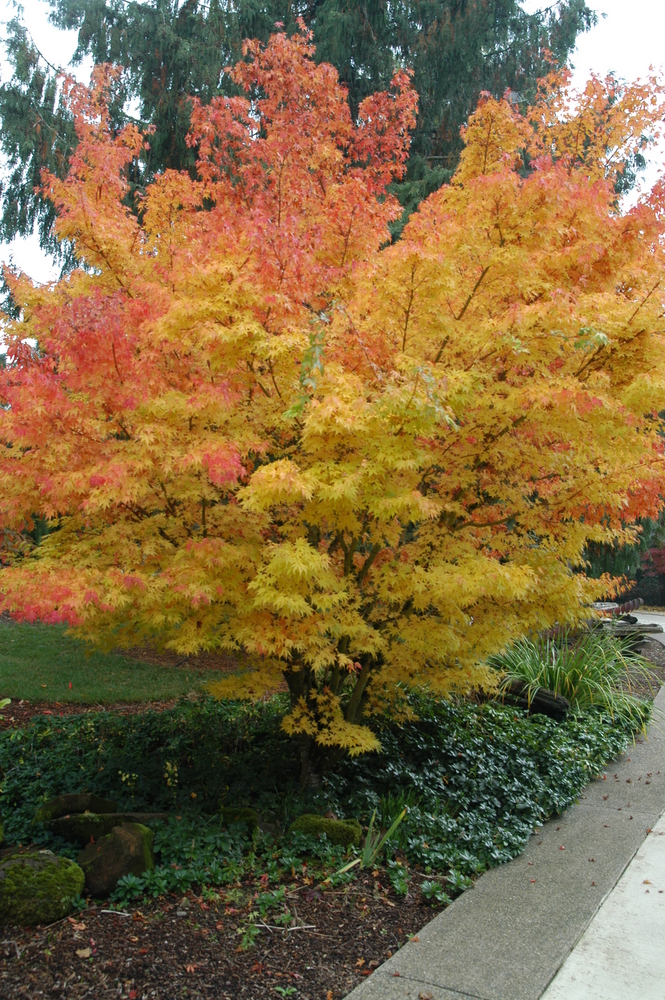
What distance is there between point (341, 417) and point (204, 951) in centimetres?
263

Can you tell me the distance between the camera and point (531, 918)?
3965 millimetres

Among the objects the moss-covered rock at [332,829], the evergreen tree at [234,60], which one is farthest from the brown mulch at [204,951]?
the evergreen tree at [234,60]

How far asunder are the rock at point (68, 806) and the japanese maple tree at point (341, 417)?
3.39ft

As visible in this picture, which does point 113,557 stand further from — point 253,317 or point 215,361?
point 253,317

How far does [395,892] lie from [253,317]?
3380 millimetres

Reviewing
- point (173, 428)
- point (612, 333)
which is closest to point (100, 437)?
point (173, 428)

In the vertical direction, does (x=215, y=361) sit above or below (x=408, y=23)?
below

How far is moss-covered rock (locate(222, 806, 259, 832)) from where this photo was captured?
16.2ft

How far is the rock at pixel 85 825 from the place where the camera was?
15.1 ft

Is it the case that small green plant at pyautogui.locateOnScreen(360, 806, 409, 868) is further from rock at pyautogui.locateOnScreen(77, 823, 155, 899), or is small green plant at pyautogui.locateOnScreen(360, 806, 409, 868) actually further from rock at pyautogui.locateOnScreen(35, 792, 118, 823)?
rock at pyautogui.locateOnScreen(35, 792, 118, 823)

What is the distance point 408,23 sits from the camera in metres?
11.9

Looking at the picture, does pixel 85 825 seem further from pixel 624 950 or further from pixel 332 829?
pixel 624 950

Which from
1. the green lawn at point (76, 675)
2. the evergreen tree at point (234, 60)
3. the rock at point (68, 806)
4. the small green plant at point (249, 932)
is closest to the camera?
the small green plant at point (249, 932)

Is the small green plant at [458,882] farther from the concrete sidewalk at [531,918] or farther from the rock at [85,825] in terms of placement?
the rock at [85,825]
